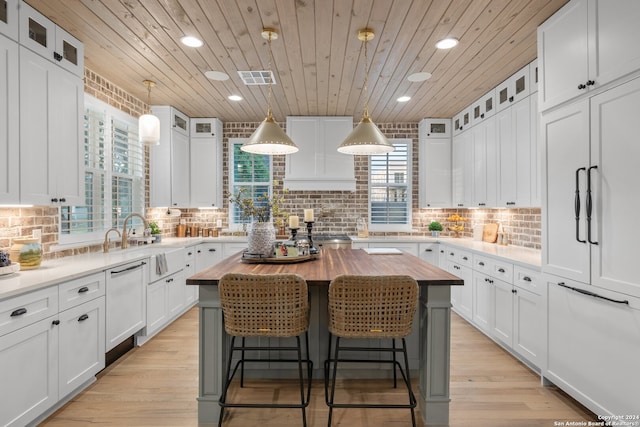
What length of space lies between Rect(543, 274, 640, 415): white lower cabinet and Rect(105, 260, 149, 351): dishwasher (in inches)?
138

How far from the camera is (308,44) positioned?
3115 millimetres

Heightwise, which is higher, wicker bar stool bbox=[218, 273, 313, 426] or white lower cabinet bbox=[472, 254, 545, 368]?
wicker bar stool bbox=[218, 273, 313, 426]

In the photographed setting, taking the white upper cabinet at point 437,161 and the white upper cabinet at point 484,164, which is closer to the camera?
the white upper cabinet at point 484,164

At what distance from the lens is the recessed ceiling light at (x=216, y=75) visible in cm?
374

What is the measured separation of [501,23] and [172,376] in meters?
3.88

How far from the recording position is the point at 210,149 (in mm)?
5633

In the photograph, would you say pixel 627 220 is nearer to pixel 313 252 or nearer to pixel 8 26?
pixel 313 252

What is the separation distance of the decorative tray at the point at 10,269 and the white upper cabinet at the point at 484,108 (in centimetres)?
477

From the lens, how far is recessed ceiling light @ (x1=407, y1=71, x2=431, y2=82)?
149 inches

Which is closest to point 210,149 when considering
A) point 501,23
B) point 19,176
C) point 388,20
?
point 19,176

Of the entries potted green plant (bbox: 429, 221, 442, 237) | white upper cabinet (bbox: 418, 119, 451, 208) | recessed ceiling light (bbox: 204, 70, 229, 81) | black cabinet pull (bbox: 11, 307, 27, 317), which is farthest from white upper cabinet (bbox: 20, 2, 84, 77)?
potted green plant (bbox: 429, 221, 442, 237)

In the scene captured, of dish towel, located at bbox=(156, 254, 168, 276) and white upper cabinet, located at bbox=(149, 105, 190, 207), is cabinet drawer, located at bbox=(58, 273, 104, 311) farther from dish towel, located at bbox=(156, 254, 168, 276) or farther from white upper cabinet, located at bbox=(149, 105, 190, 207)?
white upper cabinet, located at bbox=(149, 105, 190, 207)

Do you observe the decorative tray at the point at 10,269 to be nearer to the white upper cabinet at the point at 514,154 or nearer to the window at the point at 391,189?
the white upper cabinet at the point at 514,154

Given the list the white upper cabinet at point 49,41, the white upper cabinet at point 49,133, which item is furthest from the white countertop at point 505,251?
the white upper cabinet at point 49,41
